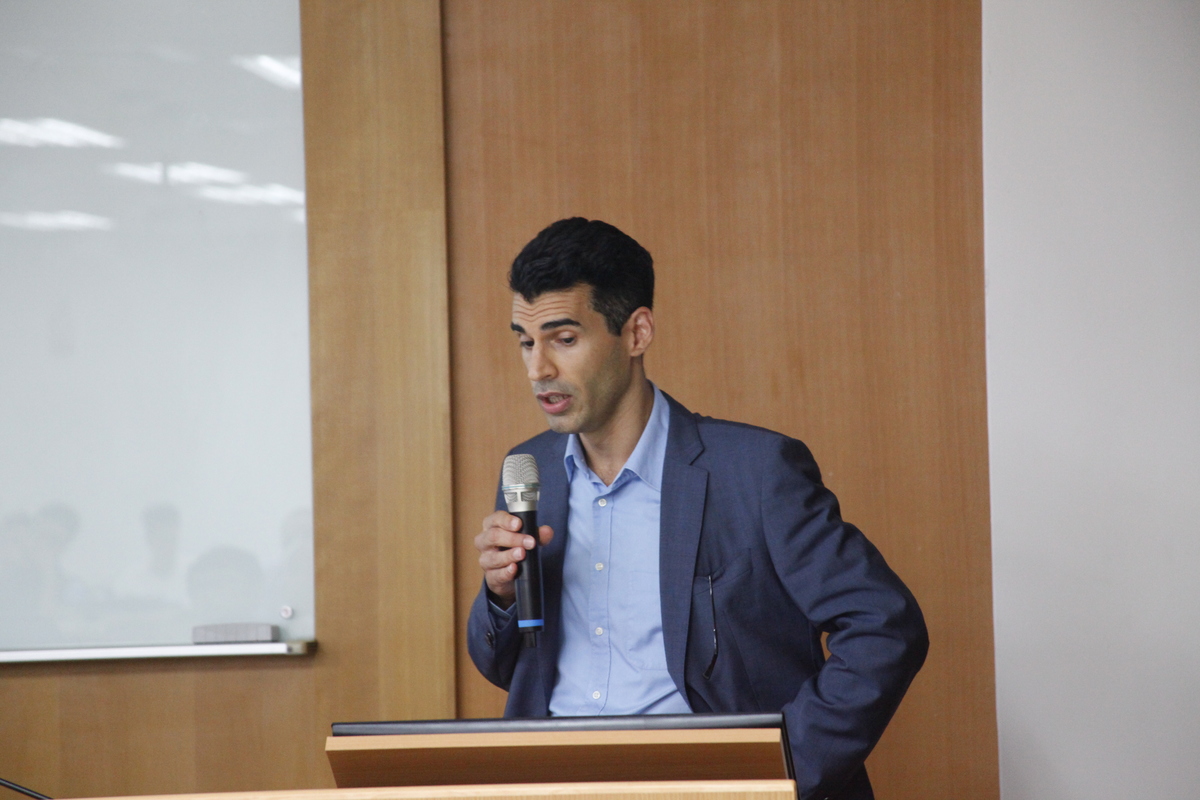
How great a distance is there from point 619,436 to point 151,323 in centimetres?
175

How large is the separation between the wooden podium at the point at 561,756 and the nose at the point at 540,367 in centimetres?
88

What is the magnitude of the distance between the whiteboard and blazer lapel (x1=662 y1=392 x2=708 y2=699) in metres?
1.47

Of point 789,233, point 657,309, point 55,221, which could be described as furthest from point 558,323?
point 55,221

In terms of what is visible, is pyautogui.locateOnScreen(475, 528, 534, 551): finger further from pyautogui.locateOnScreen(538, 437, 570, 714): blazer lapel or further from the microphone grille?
pyautogui.locateOnScreen(538, 437, 570, 714): blazer lapel

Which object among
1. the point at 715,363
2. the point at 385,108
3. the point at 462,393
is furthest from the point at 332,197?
the point at 715,363

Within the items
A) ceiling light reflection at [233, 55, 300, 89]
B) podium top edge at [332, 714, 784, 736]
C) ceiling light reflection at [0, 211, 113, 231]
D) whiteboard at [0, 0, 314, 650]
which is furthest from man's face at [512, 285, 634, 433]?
ceiling light reflection at [0, 211, 113, 231]

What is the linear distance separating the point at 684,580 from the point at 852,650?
314mm

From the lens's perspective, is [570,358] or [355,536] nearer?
[570,358]

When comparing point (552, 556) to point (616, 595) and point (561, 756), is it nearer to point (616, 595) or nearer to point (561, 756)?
point (616, 595)

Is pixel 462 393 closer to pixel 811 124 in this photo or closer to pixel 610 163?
pixel 610 163

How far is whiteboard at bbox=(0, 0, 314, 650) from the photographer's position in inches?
117

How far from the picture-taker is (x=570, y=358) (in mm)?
1881

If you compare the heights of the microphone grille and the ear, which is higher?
the ear

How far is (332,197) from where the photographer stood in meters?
2.99
